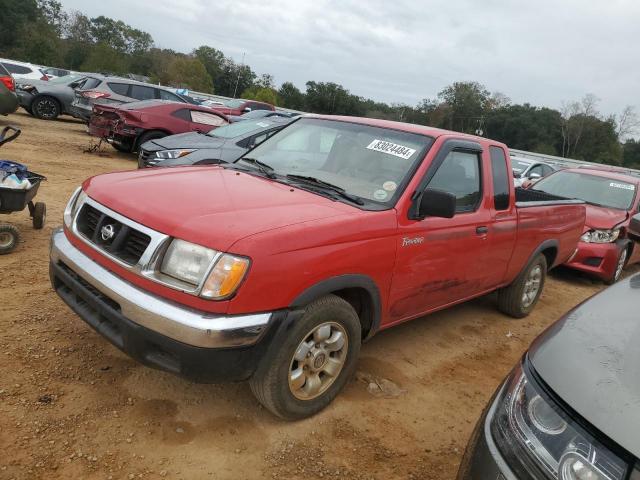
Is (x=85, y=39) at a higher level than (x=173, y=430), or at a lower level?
higher

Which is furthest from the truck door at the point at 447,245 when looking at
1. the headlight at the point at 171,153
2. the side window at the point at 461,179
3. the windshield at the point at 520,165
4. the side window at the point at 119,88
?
the side window at the point at 119,88

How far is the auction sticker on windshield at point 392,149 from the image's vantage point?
3.54 m

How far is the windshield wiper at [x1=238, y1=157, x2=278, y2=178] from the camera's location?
11.9 feet

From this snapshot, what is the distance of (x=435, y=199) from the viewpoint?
10.3ft

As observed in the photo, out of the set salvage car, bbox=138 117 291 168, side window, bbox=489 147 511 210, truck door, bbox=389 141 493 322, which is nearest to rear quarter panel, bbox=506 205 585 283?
side window, bbox=489 147 511 210

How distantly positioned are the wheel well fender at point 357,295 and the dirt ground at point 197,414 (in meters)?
0.54

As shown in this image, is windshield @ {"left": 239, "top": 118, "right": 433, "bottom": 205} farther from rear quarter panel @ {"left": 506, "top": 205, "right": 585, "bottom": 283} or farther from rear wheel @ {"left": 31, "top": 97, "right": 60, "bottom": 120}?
rear wheel @ {"left": 31, "top": 97, "right": 60, "bottom": 120}

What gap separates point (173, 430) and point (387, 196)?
194 cm

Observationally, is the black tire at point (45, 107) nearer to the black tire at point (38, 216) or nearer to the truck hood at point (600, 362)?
the black tire at point (38, 216)

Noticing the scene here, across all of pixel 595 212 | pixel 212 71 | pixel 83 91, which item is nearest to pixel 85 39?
pixel 212 71

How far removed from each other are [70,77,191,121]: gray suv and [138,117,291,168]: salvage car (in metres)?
5.62

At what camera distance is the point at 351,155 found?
12.0 ft

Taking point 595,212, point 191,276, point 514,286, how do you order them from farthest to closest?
1. point 595,212
2. point 514,286
3. point 191,276

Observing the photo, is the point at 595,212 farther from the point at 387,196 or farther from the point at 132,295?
the point at 132,295
